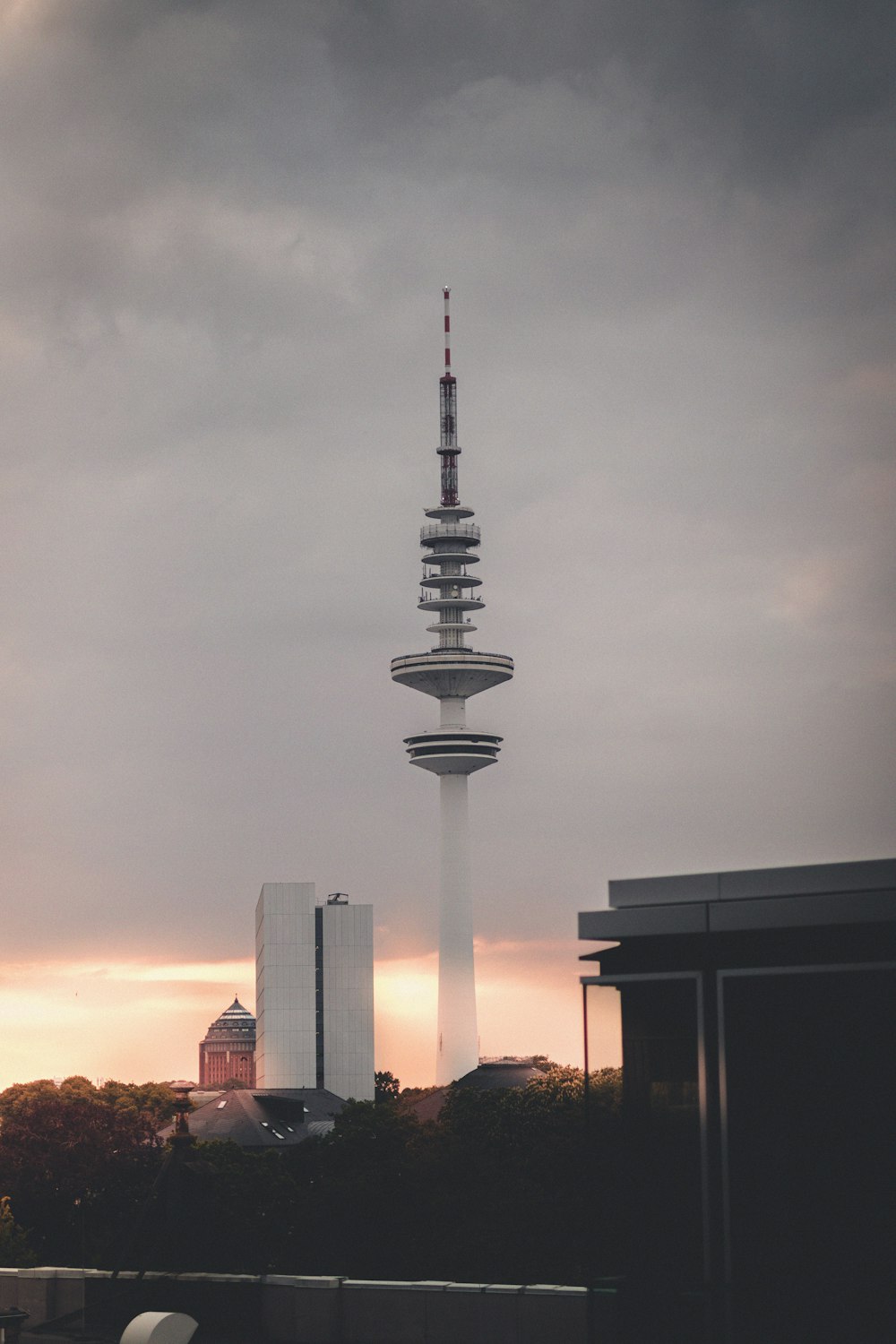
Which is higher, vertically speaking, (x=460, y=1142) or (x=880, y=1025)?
(x=880, y=1025)

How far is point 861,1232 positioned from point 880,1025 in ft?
7.63

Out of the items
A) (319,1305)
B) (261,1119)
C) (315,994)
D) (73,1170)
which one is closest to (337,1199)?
(73,1170)

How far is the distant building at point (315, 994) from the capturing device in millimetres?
190875

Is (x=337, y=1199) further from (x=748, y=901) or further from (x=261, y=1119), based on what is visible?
(x=261, y=1119)

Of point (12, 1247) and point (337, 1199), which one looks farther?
point (337, 1199)

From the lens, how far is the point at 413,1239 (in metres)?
68.3

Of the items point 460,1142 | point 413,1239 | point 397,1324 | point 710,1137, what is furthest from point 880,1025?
point 460,1142

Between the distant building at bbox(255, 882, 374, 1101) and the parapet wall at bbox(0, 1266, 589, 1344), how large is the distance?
162 meters

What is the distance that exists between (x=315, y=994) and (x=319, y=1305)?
16989 centimetres

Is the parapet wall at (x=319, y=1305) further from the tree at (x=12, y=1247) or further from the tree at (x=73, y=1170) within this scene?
the tree at (x=73, y=1170)

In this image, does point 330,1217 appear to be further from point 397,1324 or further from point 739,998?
point 739,998

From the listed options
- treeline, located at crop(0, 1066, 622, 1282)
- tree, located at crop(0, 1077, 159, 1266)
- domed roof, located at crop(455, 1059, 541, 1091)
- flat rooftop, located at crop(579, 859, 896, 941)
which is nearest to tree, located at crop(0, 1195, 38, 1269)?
treeline, located at crop(0, 1066, 622, 1282)

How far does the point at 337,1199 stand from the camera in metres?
70.5

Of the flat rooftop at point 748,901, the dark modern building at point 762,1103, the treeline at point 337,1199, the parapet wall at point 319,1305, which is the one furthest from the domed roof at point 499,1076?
the flat rooftop at point 748,901
